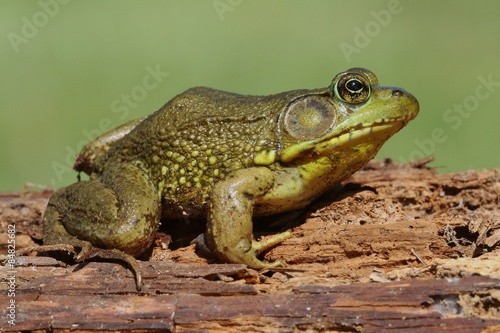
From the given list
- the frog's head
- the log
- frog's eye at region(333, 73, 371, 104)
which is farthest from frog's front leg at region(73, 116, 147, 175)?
frog's eye at region(333, 73, 371, 104)

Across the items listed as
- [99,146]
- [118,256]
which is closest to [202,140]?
[118,256]

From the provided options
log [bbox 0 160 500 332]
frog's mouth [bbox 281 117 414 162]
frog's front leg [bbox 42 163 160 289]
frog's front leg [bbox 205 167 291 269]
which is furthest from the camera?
frog's mouth [bbox 281 117 414 162]

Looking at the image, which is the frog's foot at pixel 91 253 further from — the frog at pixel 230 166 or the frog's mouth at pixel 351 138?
the frog's mouth at pixel 351 138

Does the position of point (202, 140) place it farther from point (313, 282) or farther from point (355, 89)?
point (313, 282)

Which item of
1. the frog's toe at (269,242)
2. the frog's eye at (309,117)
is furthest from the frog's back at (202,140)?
the frog's toe at (269,242)

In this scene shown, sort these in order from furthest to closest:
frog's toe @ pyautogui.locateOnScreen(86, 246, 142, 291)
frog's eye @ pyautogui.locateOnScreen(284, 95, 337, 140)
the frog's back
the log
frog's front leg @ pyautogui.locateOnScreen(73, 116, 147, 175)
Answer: frog's front leg @ pyautogui.locateOnScreen(73, 116, 147, 175) < the frog's back < frog's eye @ pyautogui.locateOnScreen(284, 95, 337, 140) < frog's toe @ pyautogui.locateOnScreen(86, 246, 142, 291) < the log

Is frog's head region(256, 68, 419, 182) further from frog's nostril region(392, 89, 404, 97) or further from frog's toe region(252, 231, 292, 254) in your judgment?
frog's toe region(252, 231, 292, 254)
